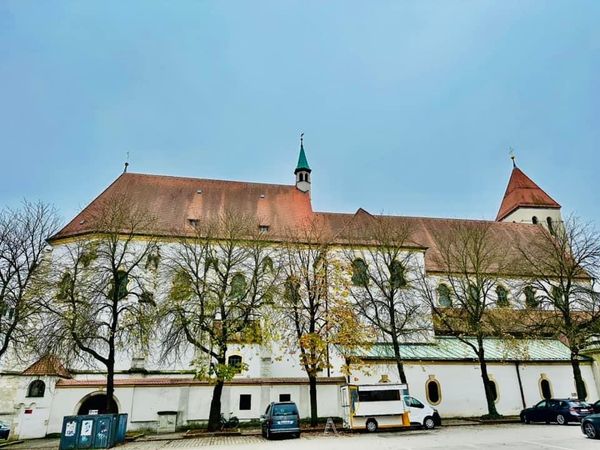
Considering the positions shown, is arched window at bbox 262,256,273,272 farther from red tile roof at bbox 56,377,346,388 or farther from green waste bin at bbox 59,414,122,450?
green waste bin at bbox 59,414,122,450

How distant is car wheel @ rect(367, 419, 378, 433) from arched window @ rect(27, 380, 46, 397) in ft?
62.3

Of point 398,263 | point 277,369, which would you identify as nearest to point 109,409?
point 277,369

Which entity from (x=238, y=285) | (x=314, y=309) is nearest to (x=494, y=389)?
(x=314, y=309)

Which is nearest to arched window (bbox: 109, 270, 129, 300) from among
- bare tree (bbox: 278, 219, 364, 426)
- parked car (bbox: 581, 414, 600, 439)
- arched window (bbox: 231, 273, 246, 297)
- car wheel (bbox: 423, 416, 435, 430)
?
arched window (bbox: 231, 273, 246, 297)

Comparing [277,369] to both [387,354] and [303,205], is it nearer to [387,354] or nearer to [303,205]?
[387,354]

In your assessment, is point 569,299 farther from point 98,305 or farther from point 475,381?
point 98,305

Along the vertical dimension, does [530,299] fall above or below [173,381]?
above

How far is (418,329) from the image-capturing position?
27266mm

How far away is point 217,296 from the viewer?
2570 cm

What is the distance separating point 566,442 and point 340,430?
1127 cm

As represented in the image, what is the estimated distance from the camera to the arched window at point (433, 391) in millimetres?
28078

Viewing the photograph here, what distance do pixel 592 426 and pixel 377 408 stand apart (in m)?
9.60

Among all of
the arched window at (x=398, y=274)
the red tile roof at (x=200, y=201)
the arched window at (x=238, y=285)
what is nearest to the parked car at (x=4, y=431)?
the red tile roof at (x=200, y=201)

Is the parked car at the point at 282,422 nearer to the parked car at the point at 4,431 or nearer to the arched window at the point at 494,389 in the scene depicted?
the parked car at the point at 4,431
